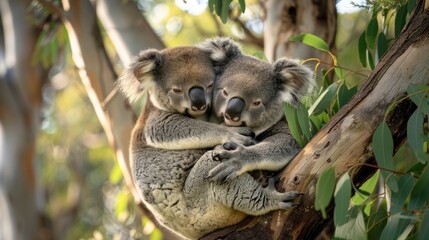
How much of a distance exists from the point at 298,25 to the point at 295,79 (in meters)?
1.54

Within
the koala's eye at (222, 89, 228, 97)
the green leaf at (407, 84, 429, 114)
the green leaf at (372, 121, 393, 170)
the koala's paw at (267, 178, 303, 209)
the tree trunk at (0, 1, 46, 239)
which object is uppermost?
the green leaf at (407, 84, 429, 114)

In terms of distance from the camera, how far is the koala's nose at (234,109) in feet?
11.4

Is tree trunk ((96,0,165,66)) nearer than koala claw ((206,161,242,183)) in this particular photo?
No

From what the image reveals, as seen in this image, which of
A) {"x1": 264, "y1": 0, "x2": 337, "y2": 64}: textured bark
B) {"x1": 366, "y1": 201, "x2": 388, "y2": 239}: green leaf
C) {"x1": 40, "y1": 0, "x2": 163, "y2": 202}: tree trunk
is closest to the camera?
{"x1": 366, "y1": 201, "x2": 388, "y2": 239}: green leaf

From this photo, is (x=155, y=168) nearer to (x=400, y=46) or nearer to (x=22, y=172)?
(x=400, y=46)

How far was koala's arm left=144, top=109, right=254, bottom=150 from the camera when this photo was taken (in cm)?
344

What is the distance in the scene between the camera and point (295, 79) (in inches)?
146

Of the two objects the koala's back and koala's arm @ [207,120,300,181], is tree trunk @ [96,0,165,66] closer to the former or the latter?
the koala's back

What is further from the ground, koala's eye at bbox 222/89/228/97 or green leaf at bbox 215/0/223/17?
green leaf at bbox 215/0/223/17

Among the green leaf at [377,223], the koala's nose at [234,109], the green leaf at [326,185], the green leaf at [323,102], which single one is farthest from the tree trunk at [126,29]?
the green leaf at [326,185]

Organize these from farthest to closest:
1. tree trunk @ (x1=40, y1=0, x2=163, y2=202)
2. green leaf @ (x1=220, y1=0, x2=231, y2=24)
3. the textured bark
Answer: tree trunk @ (x1=40, y1=0, x2=163, y2=202) < the textured bark < green leaf @ (x1=220, y1=0, x2=231, y2=24)

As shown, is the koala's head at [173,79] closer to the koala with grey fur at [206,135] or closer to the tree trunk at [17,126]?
the koala with grey fur at [206,135]

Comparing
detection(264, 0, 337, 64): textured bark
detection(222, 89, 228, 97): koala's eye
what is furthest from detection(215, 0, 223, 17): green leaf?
detection(264, 0, 337, 64): textured bark

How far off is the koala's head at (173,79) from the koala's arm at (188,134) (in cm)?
9
